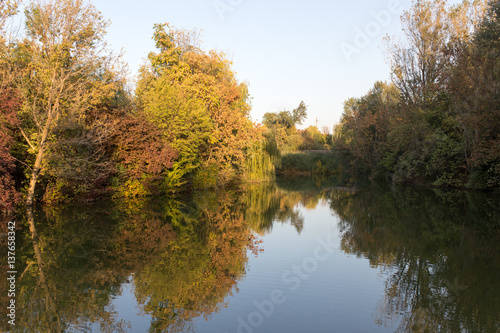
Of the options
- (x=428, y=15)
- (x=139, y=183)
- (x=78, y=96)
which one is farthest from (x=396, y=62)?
(x=78, y=96)

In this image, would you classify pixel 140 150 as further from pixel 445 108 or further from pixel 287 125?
pixel 287 125

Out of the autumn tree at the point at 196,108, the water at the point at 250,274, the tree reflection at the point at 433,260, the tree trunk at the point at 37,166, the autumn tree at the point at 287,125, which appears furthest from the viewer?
the autumn tree at the point at 287,125

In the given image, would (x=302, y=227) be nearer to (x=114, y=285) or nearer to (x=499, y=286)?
(x=499, y=286)

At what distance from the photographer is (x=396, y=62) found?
1554 inches

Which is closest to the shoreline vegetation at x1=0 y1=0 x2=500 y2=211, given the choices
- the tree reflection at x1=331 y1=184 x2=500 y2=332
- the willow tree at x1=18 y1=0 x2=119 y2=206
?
the willow tree at x1=18 y1=0 x2=119 y2=206

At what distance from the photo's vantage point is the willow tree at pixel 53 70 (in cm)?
1566

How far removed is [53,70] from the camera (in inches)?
625

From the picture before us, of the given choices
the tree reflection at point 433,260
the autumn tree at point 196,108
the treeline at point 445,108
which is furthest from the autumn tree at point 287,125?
the tree reflection at point 433,260

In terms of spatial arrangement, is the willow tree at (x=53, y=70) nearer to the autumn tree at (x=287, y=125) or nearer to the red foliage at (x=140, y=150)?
the red foliage at (x=140, y=150)

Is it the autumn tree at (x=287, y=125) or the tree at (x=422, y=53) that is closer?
the tree at (x=422, y=53)

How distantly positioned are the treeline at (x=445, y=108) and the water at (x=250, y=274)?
13033 millimetres

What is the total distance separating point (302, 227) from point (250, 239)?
322cm

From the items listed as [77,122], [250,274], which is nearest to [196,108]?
[77,122]

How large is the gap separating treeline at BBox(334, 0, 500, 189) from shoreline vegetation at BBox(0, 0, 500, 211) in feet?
0.35
